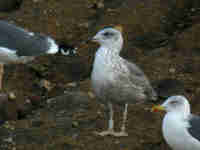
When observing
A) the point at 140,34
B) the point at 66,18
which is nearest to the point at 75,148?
the point at 140,34

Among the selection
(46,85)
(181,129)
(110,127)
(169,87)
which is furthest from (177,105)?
(46,85)

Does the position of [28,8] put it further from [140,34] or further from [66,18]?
[140,34]

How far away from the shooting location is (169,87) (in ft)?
25.6

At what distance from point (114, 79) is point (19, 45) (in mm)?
1758

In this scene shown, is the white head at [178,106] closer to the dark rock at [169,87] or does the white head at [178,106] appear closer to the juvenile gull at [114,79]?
the juvenile gull at [114,79]

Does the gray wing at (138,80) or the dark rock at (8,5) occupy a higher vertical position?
the dark rock at (8,5)

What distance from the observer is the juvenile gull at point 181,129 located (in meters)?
5.65

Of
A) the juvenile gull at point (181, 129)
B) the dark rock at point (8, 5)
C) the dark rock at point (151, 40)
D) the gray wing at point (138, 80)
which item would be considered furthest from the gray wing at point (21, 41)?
the dark rock at point (8, 5)

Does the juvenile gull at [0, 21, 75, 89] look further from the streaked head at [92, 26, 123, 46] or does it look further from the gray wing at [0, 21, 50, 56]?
the streaked head at [92, 26, 123, 46]

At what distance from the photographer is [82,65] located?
8789mm

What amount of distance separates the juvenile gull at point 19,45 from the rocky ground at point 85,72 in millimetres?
519

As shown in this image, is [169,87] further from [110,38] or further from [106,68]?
[106,68]

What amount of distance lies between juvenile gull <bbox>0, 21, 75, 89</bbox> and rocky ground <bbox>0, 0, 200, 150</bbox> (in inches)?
20.4

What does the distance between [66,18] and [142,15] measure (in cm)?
Result: 140
